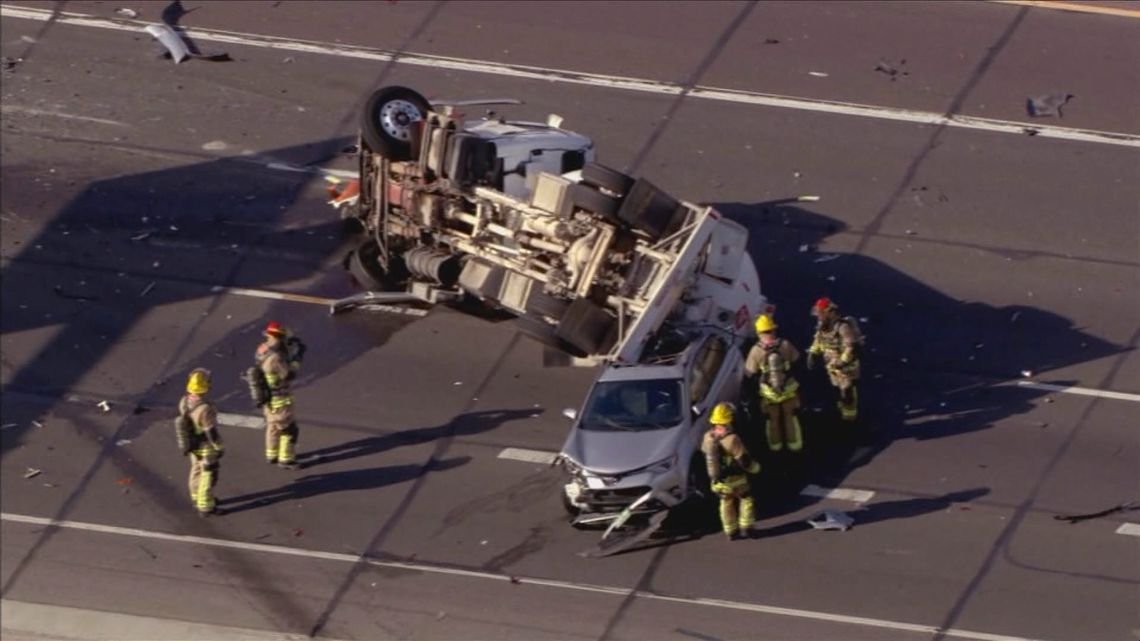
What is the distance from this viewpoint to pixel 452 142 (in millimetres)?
21109

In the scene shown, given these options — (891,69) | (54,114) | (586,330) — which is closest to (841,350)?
(586,330)

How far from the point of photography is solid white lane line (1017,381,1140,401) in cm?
2062

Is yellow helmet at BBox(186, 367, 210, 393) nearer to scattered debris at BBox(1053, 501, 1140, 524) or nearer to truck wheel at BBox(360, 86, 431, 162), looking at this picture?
truck wheel at BBox(360, 86, 431, 162)

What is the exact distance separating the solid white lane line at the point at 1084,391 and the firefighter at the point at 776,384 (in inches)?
111

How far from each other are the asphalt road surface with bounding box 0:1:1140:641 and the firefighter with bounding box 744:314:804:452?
0.41 m

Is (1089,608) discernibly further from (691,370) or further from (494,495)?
(494,495)

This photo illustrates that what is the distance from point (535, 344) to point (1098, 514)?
6.23 m

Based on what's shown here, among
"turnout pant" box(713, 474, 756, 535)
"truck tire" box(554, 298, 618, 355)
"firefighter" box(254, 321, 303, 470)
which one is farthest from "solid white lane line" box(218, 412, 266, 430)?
"turnout pant" box(713, 474, 756, 535)

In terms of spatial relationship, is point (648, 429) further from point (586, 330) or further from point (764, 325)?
point (764, 325)

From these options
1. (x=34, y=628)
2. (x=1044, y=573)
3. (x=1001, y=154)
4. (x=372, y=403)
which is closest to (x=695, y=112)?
(x=1001, y=154)

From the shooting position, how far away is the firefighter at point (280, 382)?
19.7 meters

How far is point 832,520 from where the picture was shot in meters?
19.0

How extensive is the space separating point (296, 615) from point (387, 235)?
516cm

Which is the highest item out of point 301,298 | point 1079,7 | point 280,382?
point 1079,7
